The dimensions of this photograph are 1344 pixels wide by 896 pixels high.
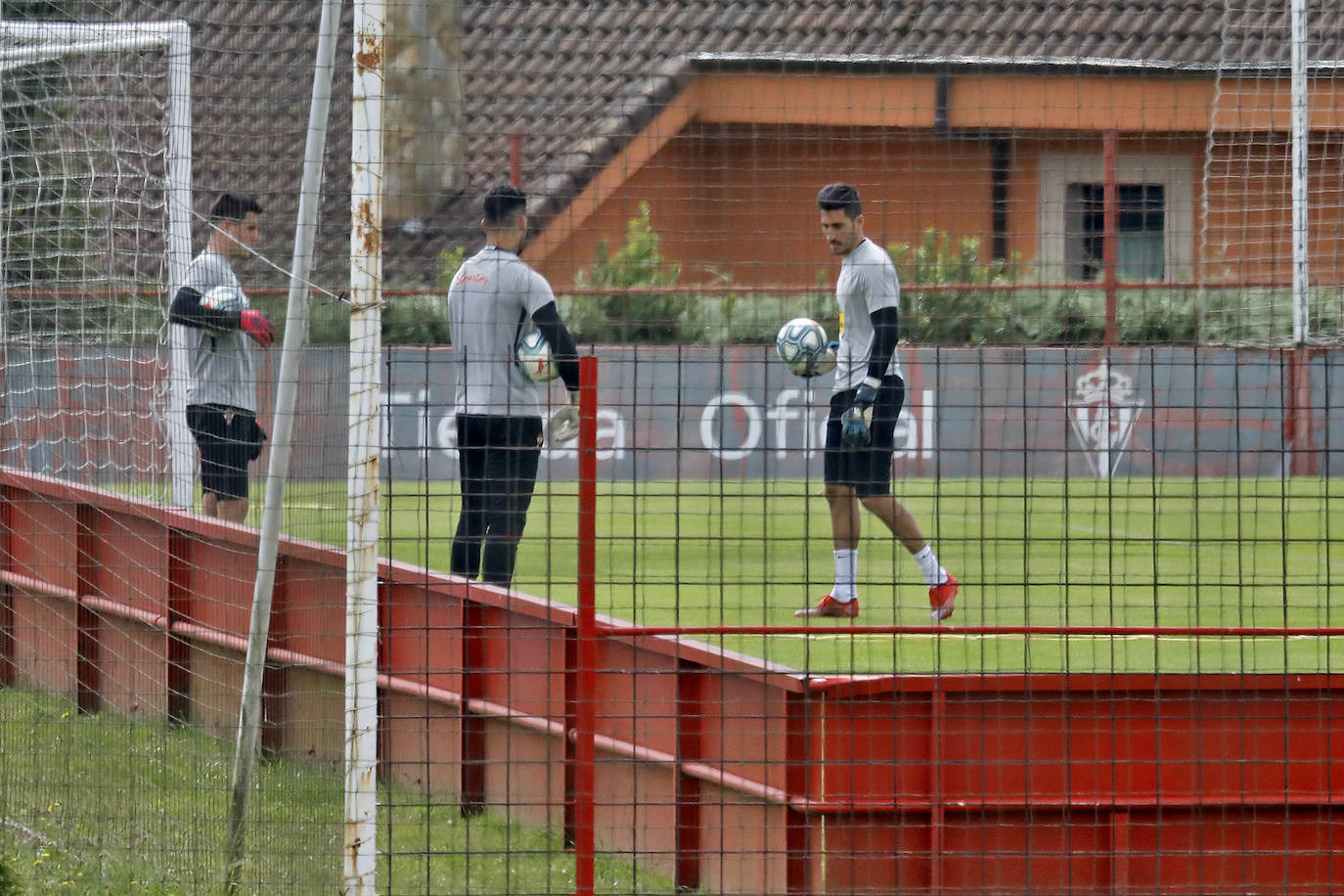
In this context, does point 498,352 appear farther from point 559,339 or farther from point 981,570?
point 981,570

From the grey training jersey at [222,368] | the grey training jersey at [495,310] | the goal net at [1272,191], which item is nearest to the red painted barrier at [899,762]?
the grey training jersey at [222,368]

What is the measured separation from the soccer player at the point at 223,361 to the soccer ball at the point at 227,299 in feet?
0.09

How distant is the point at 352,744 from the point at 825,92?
11357 mm

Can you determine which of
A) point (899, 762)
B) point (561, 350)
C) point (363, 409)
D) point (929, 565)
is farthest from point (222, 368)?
point (899, 762)

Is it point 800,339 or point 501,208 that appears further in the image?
point 800,339

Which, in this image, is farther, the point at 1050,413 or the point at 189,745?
the point at 1050,413

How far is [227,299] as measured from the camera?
24.9ft

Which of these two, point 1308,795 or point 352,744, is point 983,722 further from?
point 352,744

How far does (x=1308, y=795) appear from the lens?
577 cm

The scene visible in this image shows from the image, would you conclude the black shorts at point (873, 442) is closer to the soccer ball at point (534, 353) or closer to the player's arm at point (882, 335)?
the player's arm at point (882, 335)

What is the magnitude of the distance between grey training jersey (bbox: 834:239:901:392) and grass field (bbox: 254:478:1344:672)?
661mm

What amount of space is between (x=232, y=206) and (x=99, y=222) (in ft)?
1.53

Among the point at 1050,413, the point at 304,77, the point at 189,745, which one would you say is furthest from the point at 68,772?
the point at 1050,413

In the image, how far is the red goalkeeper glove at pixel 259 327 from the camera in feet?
21.9
